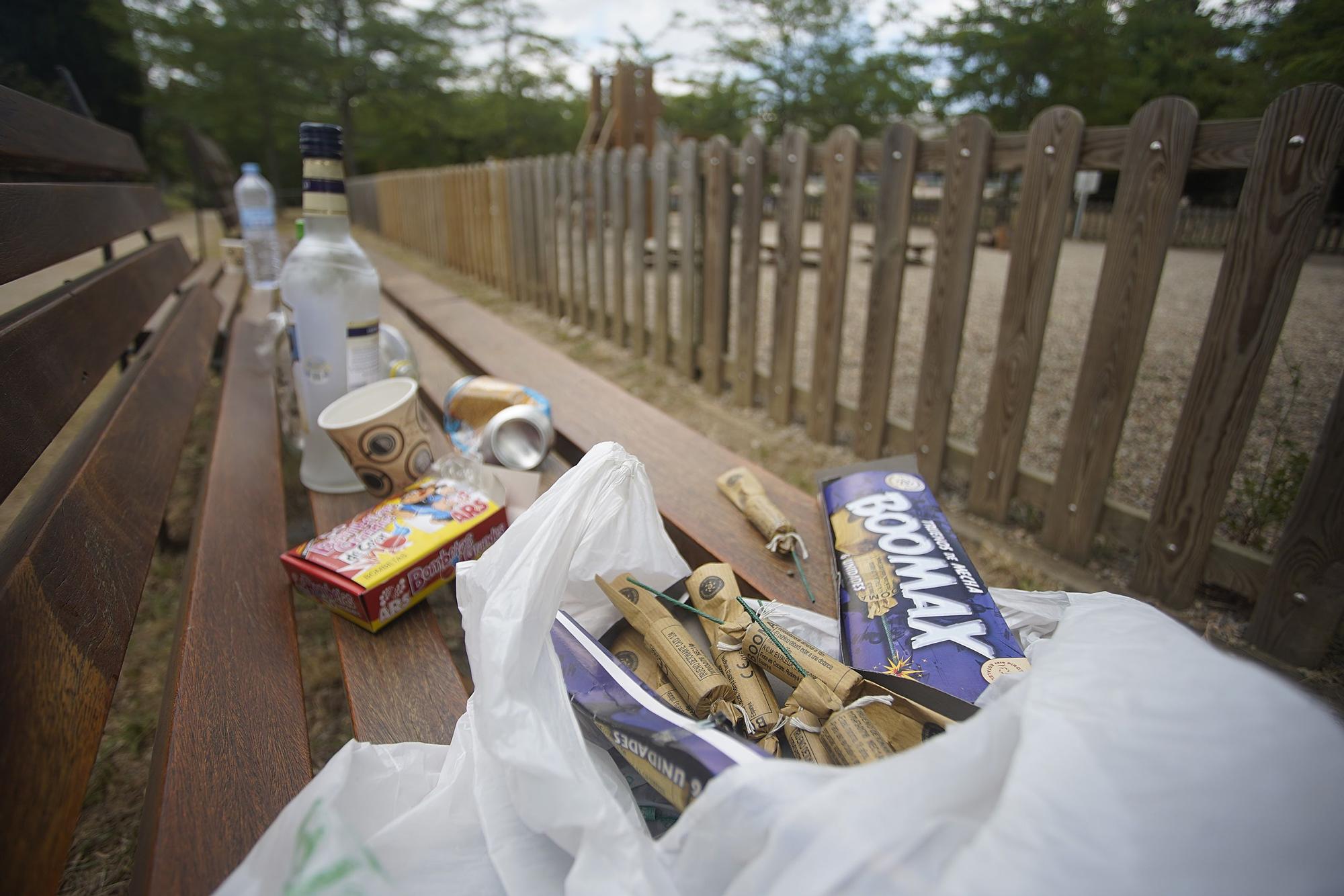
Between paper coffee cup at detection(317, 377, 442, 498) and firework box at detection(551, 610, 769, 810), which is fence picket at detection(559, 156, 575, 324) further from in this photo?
firework box at detection(551, 610, 769, 810)

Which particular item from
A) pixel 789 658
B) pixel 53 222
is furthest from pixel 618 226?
pixel 789 658

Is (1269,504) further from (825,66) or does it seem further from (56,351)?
(825,66)

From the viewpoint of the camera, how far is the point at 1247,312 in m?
1.67

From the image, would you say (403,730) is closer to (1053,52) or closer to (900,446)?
(900,446)

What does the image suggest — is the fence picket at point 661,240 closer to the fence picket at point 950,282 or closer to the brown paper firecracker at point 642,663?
the fence picket at point 950,282

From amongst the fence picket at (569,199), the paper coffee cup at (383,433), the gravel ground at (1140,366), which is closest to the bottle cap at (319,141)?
the paper coffee cup at (383,433)

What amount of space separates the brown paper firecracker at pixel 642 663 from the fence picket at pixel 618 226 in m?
3.81

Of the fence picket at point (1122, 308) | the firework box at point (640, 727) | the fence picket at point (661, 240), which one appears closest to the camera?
the firework box at point (640, 727)

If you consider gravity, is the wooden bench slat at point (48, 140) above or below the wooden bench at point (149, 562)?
above

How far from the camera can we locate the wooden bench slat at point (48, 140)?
118 cm

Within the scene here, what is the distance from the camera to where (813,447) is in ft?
10.1

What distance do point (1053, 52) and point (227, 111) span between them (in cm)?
2237

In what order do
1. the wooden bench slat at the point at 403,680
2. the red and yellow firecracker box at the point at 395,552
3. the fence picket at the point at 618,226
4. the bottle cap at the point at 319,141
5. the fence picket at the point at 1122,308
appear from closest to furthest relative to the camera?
the wooden bench slat at the point at 403,680, the red and yellow firecracker box at the point at 395,552, the bottle cap at the point at 319,141, the fence picket at the point at 1122,308, the fence picket at the point at 618,226

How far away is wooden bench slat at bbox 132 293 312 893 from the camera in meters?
0.57
